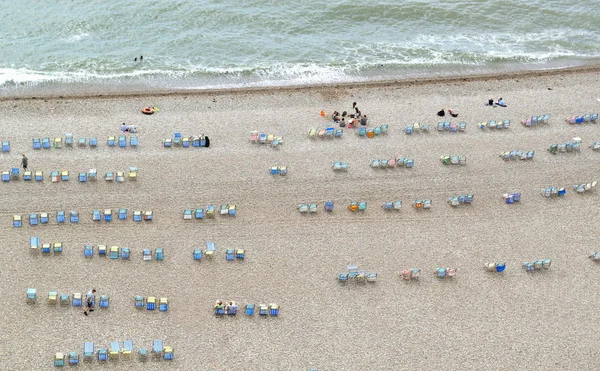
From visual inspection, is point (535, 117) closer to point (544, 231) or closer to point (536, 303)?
point (544, 231)

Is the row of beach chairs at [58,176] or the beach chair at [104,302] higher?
the row of beach chairs at [58,176]

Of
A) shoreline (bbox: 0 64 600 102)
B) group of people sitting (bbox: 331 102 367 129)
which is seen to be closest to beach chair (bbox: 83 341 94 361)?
group of people sitting (bbox: 331 102 367 129)

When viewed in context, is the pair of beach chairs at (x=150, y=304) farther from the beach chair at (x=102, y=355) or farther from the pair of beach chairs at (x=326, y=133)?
the pair of beach chairs at (x=326, y=133)

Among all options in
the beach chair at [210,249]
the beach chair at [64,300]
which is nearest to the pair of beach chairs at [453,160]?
the beach chair at [210,249]

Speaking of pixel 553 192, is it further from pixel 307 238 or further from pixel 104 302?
pixel 104 302

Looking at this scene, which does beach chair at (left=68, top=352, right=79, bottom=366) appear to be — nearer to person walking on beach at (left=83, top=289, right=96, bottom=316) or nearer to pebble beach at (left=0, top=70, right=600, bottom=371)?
pebble beach at (left=0, top=70, right=600, bottom=371)

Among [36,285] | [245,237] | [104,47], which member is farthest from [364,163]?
[104,47]
